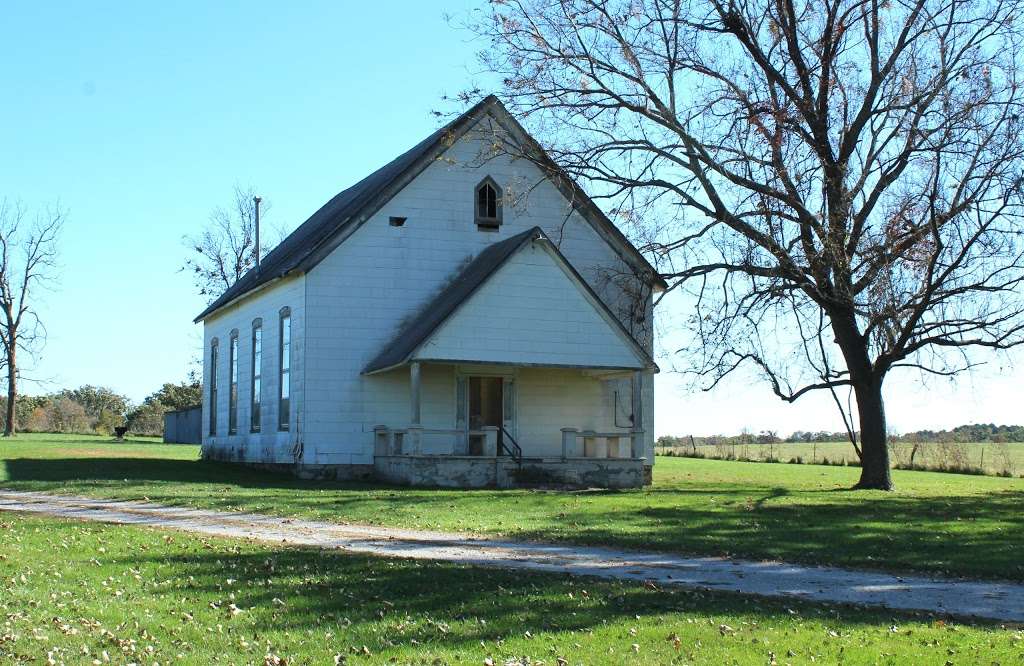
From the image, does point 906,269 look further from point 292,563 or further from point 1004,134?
point 292,563

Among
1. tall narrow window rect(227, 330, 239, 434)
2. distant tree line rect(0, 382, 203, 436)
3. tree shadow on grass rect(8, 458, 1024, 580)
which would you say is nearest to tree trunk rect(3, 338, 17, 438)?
distant tree line rect(0, 382, 203, 436)

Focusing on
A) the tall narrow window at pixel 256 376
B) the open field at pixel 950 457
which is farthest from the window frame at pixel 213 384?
the open field at pixel 950 457

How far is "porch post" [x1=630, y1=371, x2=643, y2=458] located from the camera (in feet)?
103

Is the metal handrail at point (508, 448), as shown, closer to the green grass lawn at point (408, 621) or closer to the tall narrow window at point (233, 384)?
the tall narrow window at point (233, 384)

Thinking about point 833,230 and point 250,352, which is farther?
point 250,352

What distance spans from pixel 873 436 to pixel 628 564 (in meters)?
17.5

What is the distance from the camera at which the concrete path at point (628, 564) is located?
42.7 feet

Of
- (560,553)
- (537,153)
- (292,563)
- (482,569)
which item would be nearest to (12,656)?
(292,563)

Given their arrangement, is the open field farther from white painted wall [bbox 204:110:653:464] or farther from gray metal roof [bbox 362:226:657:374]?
gray metal roof [bbox 362:226:657:374]

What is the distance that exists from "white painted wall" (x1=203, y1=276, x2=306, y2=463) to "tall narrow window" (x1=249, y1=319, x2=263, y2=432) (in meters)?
0.21

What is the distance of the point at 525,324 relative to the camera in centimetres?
2988

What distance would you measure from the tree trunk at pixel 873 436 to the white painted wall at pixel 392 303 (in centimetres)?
672

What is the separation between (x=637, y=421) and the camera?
31.4 meters

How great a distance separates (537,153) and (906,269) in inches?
388
